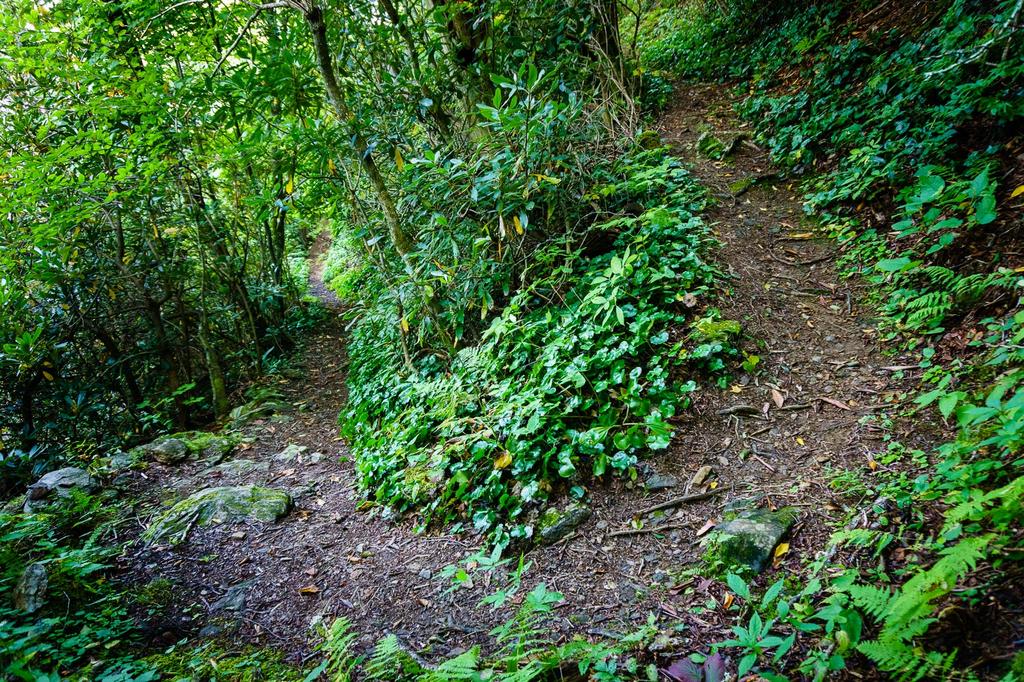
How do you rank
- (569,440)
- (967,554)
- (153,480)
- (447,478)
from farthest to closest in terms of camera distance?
(153,480), (447,478), (569,440), (967,554)

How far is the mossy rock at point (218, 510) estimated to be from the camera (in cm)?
410

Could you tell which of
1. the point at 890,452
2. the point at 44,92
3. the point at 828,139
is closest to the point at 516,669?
the point at 890,452

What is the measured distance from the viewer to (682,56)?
27.7 feet

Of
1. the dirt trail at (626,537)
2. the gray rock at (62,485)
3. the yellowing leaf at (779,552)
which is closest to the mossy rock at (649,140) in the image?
the dirt trail at (626,537)

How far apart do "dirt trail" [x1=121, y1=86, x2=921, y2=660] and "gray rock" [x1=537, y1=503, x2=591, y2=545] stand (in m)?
0.06

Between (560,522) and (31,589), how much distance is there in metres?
3.31

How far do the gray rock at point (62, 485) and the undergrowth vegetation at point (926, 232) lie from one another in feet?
19.0

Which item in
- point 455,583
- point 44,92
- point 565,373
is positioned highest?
point 44,92

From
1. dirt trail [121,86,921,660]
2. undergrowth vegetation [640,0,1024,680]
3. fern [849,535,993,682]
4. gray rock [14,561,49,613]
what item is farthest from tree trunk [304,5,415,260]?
fern [849,535,993,682]

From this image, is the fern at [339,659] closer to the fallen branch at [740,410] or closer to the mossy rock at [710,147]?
the fallen branch at [740,410]

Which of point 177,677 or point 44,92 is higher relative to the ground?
point 44,92

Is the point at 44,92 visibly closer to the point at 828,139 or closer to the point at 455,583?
the point at 455,583

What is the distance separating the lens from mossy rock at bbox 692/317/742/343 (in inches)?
144

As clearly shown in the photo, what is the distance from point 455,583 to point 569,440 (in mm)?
1194
